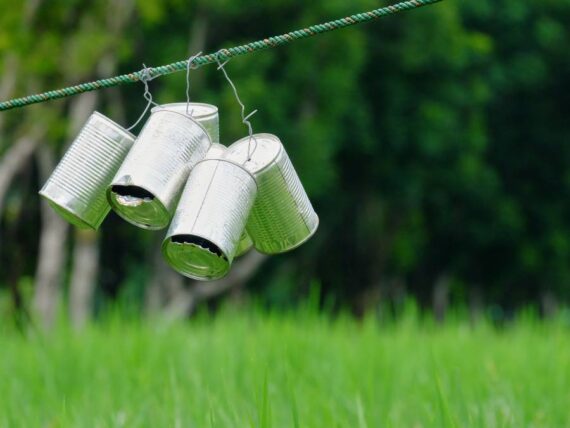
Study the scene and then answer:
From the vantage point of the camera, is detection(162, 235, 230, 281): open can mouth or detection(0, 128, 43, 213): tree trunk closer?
detection(162, 235, 230, 281): open can mouth

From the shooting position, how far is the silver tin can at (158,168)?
6.70 ft

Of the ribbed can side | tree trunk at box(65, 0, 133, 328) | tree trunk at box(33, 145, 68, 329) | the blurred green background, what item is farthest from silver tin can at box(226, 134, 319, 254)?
tree trunk at box(33, 145, 68, 329)

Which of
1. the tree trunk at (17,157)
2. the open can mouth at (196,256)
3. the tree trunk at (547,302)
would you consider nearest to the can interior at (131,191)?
the open can mouth at (196,256)

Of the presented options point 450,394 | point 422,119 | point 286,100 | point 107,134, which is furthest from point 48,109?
point 107,134

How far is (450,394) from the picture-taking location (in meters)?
4.34

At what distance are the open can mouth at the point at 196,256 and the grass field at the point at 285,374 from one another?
54cm

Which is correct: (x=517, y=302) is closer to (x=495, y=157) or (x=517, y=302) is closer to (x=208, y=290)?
(x=495, y=157)

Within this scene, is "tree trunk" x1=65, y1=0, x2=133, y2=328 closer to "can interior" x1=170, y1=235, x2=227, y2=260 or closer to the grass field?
the grass field

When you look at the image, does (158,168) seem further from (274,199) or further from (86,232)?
(86,232)

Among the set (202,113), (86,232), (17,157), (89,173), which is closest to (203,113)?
(202,113)

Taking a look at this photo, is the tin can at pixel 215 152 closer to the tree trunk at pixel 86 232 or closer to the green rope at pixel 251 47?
the green rope at pixel 251 47

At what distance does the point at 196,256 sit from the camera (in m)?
2.06

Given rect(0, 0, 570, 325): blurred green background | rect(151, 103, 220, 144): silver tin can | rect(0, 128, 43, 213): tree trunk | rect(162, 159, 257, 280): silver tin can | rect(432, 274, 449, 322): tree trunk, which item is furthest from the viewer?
rect(432, 274, 449, 322): tree trunk

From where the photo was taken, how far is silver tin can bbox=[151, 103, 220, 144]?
7.18ft
